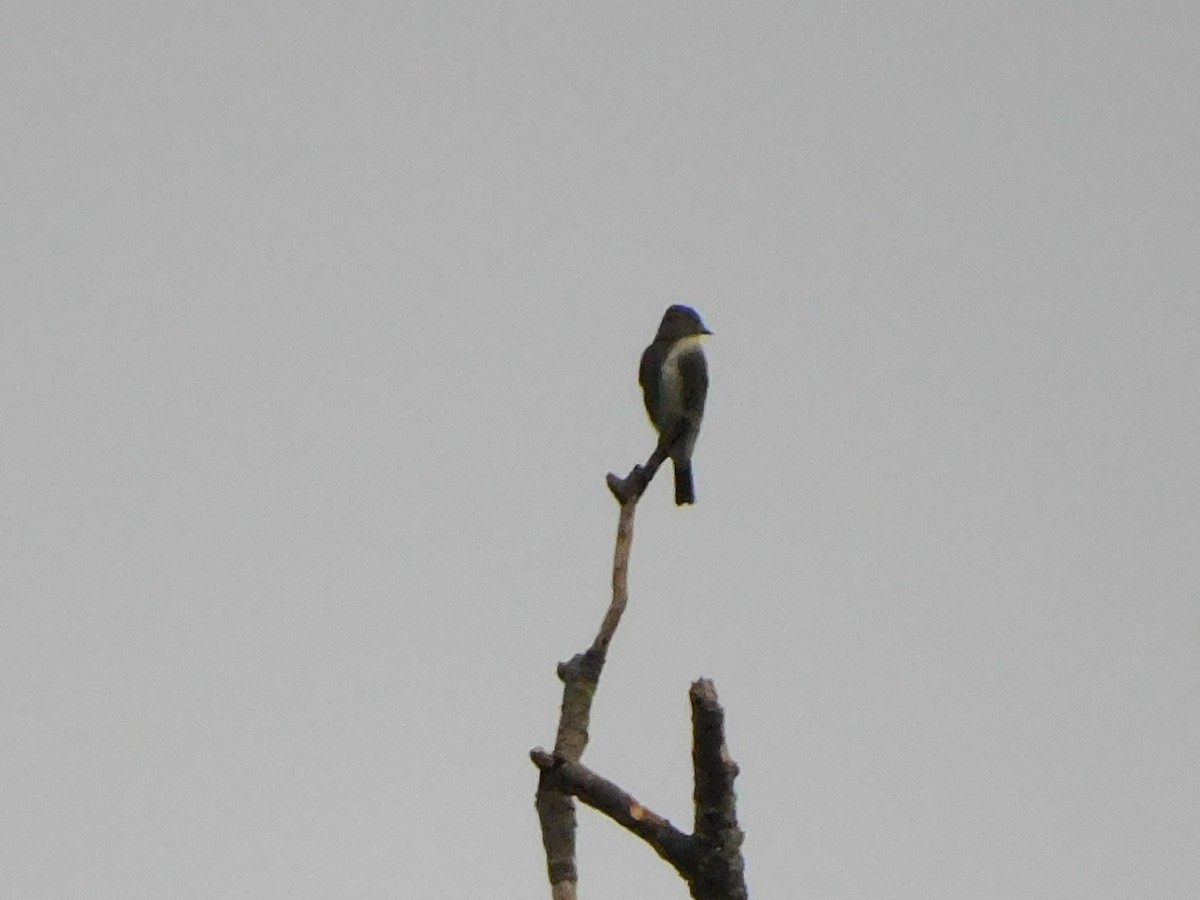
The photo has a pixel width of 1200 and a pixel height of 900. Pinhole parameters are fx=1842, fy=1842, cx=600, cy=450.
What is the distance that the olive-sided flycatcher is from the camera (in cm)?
800

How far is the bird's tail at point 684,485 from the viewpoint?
825cm

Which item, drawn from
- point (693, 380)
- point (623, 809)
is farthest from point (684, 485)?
point (623, 809)

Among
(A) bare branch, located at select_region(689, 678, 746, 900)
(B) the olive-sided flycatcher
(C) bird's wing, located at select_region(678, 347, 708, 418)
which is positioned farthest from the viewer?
(C) bird's wing, located at select_region(678, 347, 708, 418)

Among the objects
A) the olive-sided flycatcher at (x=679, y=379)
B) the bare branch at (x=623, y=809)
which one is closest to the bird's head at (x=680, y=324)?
the olive-sided flycatcher at (x=679, y=379)

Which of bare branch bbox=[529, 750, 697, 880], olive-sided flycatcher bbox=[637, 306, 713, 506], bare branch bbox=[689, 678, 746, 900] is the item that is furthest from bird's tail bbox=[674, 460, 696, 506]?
bare branch bbox=[689, 678, 746, 900]

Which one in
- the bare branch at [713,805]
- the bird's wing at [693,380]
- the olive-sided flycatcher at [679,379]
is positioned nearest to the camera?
the bare branch at [713,805]

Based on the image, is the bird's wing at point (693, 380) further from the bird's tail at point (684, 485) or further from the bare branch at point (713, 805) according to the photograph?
the bare branch at point (713, 805)

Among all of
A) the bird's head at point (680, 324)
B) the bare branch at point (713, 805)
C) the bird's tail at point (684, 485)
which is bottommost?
the bare branch at point (713, 805)

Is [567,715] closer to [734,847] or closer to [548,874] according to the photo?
[548,874]

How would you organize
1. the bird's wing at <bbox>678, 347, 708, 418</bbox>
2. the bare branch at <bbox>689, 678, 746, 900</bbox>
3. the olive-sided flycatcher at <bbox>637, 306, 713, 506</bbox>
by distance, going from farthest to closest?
the bird's wing at <bbox>678, 347, 708, 418</bbox>, the olive-sided flycatcher at <bbox>637, 306, 713, 506</bbox>, the bare branch at <bbox>689, 678, 746, 900</bbox>

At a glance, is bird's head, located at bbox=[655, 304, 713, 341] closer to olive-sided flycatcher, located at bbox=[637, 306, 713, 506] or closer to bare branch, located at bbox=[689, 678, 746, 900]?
olive-sided flycatcher, located at bbox=[637, 306, 713, 506]

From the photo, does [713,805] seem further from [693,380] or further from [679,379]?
[693,380]

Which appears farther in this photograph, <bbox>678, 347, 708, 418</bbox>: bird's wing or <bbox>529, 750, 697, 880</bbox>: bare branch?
<bbox>678, 347, 708, 418</bbox>: bird's wing

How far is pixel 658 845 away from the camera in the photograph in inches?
131
